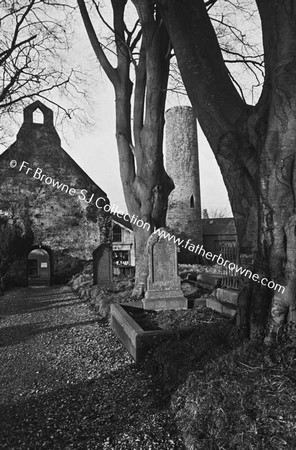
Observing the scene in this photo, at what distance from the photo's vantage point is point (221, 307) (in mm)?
6461

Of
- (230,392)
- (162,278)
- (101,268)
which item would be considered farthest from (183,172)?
(230,392)

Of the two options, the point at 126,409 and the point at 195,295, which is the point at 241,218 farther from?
the point at 195,295

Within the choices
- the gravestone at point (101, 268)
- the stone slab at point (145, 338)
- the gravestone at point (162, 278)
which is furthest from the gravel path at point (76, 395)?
the gravestone at point (101, 268)

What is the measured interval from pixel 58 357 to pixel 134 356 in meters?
1.17

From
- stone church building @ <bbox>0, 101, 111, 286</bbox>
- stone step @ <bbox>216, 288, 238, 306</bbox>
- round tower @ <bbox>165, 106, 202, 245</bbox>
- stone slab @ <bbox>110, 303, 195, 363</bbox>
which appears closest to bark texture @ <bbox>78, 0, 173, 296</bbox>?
stone step @ <bbox>216, 288, 238, 306</bbox>

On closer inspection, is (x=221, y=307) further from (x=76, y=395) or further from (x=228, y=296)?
(x=76, y=395)

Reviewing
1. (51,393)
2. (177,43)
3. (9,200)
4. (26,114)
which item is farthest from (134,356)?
(26,114)

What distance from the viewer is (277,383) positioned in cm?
256

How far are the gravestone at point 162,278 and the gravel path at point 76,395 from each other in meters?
1.13

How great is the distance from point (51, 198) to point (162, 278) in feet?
35.5

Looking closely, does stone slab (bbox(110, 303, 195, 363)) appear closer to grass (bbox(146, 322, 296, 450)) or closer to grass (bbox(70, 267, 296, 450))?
grass (bbox(70, 267, 296, 450))

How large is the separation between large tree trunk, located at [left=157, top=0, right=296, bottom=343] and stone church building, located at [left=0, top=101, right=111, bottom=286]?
12756 millimetres

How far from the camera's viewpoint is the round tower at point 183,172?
92.9 feet

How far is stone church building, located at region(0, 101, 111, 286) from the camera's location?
1625 cm
